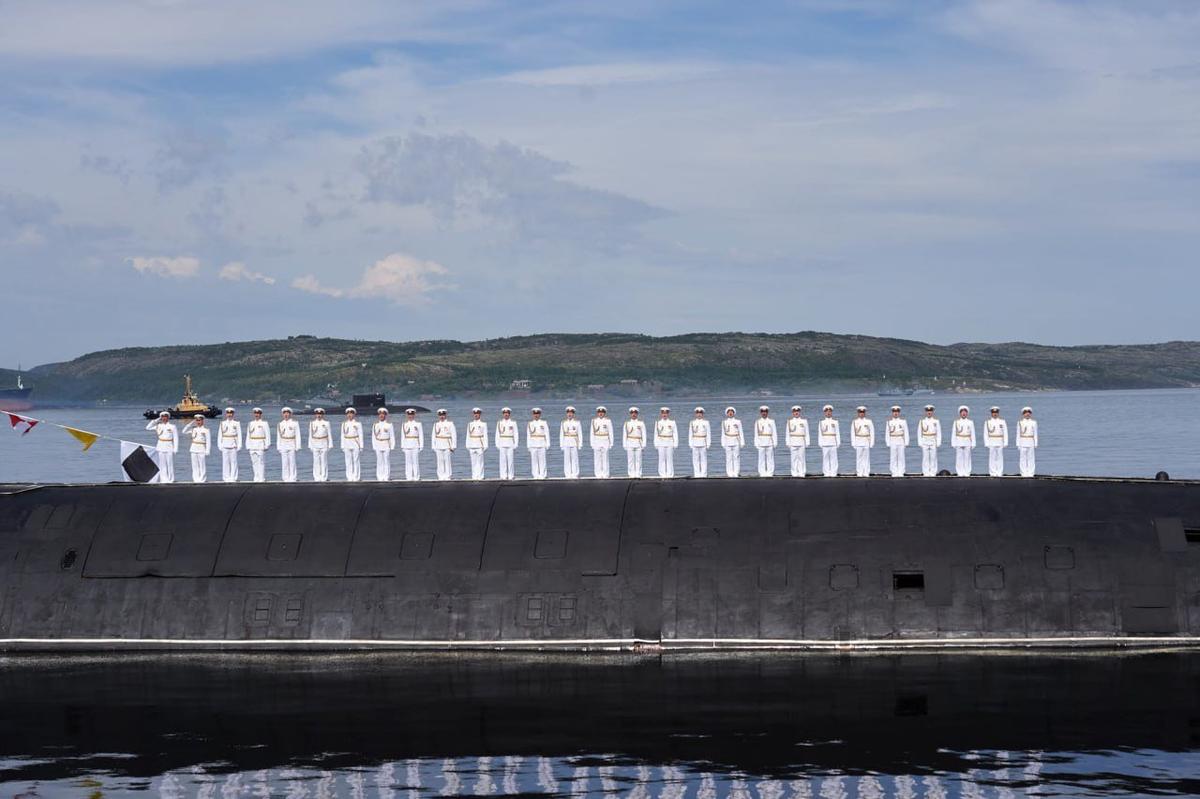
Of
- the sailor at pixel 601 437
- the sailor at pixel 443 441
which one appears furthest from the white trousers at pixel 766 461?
the sailor at pixel 443 441

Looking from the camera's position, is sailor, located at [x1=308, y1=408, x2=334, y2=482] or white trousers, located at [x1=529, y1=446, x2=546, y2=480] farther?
sailor, located at [x1=308, y1=408, x2=334, y2=482]

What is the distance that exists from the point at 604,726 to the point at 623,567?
630cm

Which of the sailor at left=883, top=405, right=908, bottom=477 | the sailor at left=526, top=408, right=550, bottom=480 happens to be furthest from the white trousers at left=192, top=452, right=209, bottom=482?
the sailor at left=883, top=405, right=908, bottom=477

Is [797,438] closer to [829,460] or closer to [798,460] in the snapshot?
[798,460]

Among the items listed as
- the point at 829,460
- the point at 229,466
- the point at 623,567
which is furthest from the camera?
the point at 229,466

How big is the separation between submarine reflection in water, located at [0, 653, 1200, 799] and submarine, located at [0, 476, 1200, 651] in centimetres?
70

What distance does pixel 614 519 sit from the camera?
112ft

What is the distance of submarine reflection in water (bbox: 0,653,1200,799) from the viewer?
23.5 meters

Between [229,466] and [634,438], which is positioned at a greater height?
[634,438]

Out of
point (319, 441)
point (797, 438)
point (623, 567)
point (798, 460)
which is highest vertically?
point (319, 441)

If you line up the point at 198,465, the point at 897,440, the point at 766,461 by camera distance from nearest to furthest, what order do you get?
1. the point at 897,440
2. the point at 766,461
3. the point at 198,465

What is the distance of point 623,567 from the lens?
32.7m

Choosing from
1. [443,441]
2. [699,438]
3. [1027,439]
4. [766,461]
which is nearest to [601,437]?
[699,438]

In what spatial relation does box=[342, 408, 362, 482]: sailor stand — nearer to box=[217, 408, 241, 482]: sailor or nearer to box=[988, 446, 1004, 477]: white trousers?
box=[217, 408, 241, 482]: sailor
